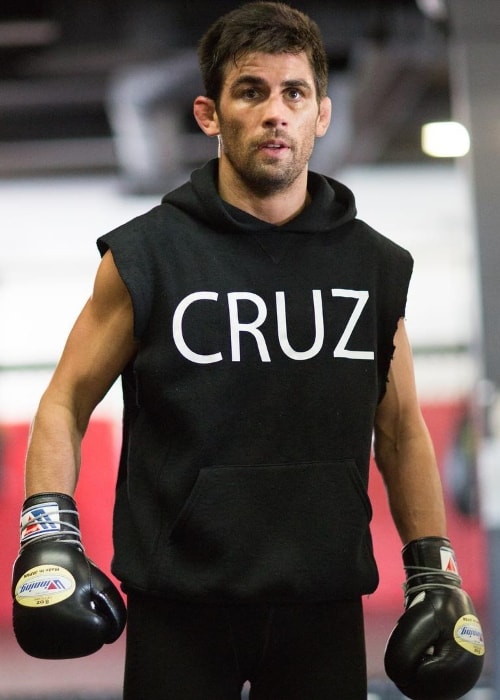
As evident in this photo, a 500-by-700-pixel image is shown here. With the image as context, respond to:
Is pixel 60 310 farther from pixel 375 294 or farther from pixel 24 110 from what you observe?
pixel 375 294

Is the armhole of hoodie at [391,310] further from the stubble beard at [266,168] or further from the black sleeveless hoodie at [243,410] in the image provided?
the stubble beard at [266,168]

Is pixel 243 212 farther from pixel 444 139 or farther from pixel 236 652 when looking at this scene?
pixel 444 139

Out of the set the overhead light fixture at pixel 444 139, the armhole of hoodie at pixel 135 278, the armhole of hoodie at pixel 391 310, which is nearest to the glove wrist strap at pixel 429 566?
the armhole of hoodie at pixel 391 310

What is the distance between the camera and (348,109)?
5.67 meters

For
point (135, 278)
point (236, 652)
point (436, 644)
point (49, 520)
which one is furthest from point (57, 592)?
point (436, 644)

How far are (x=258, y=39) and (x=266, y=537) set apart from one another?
2.60 feet

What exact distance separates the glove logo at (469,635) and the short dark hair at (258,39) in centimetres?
90

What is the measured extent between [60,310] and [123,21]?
3563 mm

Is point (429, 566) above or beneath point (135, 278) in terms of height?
beneath

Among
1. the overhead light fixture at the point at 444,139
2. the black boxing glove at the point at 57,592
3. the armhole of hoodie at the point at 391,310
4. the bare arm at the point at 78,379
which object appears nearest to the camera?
the black boxing glove at the point at 57,592

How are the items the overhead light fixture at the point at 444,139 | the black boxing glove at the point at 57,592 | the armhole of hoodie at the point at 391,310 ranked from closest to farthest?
the black boxing glove at the point at 57,592
the armhole of hoodie at the point at 391,310
the overhead light fixture at the point at 444,139

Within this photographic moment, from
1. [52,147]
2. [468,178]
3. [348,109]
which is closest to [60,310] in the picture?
[52,147]

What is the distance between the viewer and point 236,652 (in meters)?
1.72

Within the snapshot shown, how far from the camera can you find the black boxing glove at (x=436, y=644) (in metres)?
1.76
